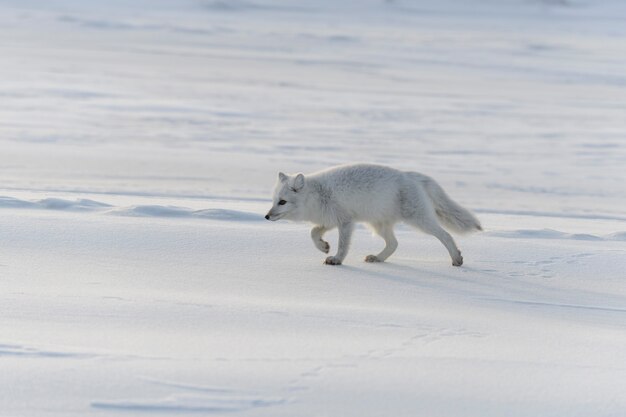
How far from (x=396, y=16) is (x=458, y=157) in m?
22.3

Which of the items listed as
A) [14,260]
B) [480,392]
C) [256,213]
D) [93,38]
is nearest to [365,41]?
[93,38]

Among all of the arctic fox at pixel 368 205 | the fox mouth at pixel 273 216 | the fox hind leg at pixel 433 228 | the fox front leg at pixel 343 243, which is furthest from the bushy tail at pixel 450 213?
the fox mouth at pixel 273 216

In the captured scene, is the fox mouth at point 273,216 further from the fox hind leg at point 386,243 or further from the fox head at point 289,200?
the fox hind leg at point 386,243

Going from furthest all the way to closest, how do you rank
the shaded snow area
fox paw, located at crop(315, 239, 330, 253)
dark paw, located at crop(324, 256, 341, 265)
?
1. fox paw, located at crop(315, 239, 330, 253)
2. dark paw, located at crop(324, 256, 341, 265)
3. the shaded snow area

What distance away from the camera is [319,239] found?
595 cm

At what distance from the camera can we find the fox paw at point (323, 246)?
19.3 ft

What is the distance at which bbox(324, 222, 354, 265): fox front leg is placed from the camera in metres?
5.79

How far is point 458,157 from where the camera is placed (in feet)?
37.0

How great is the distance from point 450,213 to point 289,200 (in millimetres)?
937

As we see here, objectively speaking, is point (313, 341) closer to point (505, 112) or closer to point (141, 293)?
point (141, 293)

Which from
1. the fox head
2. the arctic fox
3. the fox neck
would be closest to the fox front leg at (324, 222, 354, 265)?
the arctic fox

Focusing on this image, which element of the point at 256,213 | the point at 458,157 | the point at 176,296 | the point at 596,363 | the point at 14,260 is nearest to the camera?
the point at 596,363

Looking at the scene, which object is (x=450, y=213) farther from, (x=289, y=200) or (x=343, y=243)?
(x=289, y=200)

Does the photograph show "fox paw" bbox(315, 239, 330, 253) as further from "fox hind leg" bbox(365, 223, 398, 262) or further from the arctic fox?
"fox hind leg" bbox(365, 223, 398, 262)
